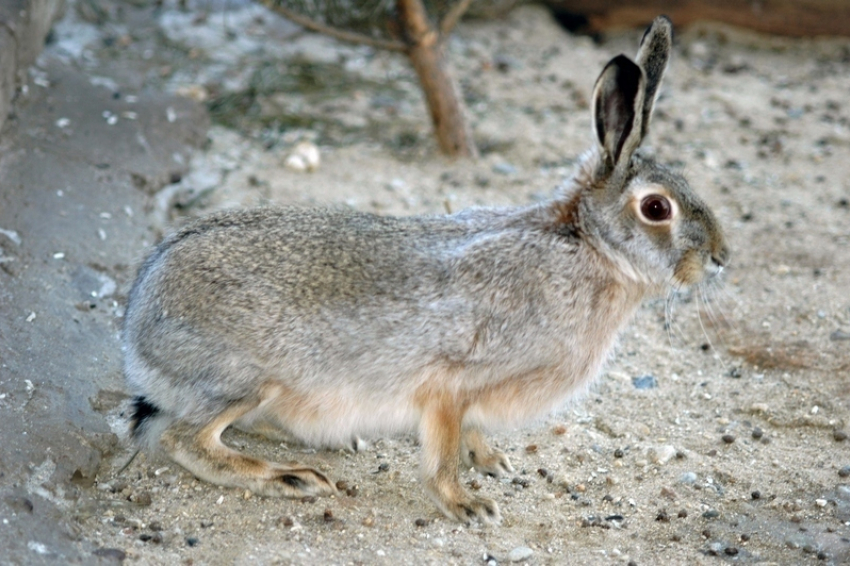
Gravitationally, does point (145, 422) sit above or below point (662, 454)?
below

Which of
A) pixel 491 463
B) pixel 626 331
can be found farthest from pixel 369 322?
pixel 626 331

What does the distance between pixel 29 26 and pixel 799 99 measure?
19.7 ft

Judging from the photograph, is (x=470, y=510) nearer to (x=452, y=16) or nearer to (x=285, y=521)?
(x=285, y=521)

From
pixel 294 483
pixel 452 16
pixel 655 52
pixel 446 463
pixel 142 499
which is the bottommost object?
pixel 142 499

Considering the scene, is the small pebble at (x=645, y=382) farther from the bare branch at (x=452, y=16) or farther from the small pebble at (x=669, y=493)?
the bare branch at (x=452, y=16)

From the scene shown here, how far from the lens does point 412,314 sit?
13.5ft

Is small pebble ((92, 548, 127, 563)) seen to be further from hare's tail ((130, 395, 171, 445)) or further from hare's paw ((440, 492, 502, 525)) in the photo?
hare's paw ((440, 492, 502, 525))

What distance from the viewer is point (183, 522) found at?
4.00m

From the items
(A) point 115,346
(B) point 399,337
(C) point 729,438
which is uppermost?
(B) point 399,337

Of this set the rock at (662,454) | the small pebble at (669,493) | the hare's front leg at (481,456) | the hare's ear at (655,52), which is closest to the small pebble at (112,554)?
the hare's front leg at (481,456)

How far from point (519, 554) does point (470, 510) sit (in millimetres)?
322

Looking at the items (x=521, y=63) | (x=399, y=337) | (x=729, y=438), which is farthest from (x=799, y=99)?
(x=399, y=337)

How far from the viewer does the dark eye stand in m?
4.18

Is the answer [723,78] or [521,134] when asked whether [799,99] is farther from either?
[521,134]
